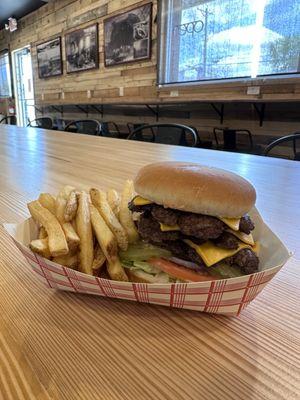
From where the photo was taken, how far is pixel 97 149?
5.77 ft

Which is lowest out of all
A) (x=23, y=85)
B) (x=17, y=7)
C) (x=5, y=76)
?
(x=23, y=85)

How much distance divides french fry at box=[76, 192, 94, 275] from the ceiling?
6.97 m

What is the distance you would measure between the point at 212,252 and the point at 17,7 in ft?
25.0

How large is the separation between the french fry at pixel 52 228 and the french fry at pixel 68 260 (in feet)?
0.06

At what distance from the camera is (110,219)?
1.38 ft

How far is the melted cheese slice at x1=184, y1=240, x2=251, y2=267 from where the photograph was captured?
0.35 m

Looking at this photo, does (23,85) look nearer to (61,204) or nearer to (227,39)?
(227,39)

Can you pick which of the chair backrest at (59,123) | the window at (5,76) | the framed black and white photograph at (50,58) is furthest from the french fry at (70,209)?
the window at (5,76)

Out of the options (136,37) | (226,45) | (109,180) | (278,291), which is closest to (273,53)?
(226,45)

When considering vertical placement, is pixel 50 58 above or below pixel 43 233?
above

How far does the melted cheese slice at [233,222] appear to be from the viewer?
360 mm

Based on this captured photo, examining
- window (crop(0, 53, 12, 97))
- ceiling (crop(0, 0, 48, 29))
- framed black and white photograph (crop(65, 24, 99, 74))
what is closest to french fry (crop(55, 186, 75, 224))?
framed black and white photograph (crop(65, 24, 99, 74))

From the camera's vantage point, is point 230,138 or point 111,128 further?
point 111,128

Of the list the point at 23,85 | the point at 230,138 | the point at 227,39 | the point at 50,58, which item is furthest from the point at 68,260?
the point at 23,85
